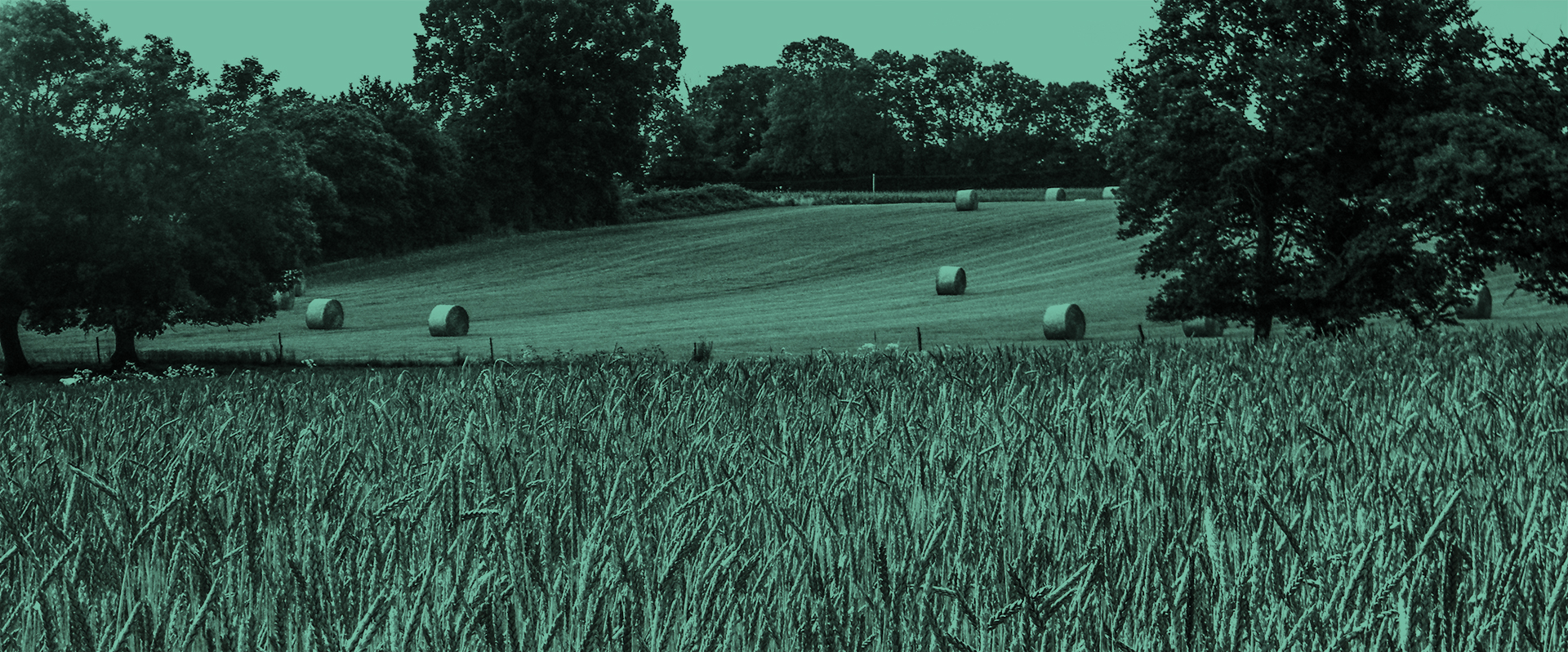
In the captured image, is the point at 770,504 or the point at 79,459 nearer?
the point at 770,504

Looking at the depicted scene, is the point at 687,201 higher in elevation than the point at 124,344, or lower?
higher

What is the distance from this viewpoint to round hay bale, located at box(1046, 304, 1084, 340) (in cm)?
2756

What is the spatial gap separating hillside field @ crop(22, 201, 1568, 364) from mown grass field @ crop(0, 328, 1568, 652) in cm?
1654

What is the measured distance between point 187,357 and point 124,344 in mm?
1340

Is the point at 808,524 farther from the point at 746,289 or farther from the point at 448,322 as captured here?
the point at 746,289

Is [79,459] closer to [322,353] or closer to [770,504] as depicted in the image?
[770,504]

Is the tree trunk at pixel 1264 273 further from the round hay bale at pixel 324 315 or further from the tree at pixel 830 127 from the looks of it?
the tree at pixel 830 127

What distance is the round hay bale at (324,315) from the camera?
3578 centimetres

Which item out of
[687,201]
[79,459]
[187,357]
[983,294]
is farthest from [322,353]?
[687,201]

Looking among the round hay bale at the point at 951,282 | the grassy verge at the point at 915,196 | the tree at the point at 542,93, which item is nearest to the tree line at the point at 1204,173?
the round hay bale at the point at 951,282

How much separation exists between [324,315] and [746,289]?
14.5 metres

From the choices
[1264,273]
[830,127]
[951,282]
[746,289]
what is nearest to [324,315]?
[746,289]

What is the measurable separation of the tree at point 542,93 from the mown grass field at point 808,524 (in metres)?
54.2

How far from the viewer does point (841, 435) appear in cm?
483
